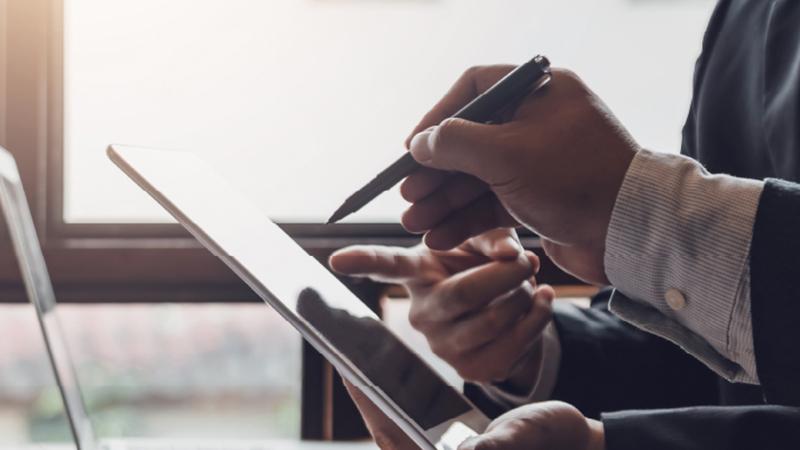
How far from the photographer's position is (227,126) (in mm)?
1300

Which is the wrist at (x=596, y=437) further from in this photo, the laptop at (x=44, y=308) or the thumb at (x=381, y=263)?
the laptop at (x=44, y=308)

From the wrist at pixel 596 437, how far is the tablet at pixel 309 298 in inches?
3.3

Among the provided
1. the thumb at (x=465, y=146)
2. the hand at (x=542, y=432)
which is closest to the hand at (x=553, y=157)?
the thumb at (x=465, y=146)

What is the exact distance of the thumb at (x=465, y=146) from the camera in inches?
21.3

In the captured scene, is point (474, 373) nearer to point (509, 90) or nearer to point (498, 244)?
point (498, 244)

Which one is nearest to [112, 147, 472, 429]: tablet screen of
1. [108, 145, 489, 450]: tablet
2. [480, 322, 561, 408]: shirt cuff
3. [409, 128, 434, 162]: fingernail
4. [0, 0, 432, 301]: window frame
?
[108, 145, 489, 450]: tablet

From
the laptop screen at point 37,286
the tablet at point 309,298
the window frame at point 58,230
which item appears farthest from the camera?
the window frame at point 58,230

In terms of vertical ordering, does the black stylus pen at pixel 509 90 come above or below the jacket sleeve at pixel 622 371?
above

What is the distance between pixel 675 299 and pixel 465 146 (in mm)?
176

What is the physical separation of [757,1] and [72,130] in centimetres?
102

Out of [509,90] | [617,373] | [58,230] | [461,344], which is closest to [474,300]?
[461,344]

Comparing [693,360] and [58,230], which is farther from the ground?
[693,360]

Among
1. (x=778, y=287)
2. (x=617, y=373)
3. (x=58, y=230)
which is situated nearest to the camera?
(x=778, y=287)

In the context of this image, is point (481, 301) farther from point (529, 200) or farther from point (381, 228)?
point (381, 228)
